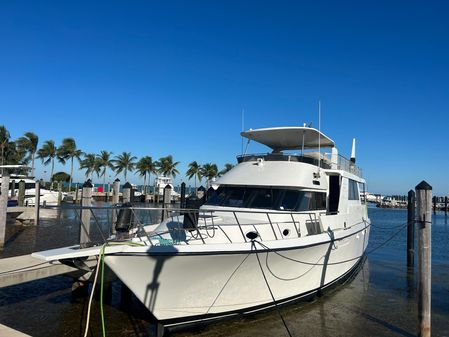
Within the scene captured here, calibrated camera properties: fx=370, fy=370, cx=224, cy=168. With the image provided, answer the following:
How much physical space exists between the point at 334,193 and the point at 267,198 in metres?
2.59

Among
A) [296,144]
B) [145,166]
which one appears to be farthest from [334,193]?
[145,166]

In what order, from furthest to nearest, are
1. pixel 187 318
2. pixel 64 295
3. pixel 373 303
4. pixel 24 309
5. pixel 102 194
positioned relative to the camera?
1. pixel 102 194
2. pixel 373 303
3. pixel 64 295
4. pixel 24 309
5. pixel 187 318

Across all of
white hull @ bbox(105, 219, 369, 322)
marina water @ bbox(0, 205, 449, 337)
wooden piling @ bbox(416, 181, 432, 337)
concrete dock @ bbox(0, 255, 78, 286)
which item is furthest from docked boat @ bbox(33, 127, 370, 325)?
wooden piling @ bbox(416, 181, 432, 337)

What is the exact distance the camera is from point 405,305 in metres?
9.67

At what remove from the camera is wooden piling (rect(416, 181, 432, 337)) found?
714 cm

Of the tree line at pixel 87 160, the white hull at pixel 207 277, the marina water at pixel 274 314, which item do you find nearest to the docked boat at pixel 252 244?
the white hull at pixel 207 277

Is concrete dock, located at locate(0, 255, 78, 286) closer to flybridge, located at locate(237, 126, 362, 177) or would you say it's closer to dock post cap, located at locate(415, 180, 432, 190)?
flybridge, located at locate(237, 126, 362, 177)

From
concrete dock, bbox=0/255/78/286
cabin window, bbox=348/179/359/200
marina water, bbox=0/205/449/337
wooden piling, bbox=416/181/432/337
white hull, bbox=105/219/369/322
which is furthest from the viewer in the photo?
cabin window, bbox=348/179/359/200

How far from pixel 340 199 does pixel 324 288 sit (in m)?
2.57

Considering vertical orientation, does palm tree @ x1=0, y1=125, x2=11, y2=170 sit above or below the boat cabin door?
above

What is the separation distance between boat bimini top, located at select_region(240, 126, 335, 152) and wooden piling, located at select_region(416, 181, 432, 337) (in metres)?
3.92

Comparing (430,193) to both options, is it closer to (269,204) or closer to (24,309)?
(269,204)

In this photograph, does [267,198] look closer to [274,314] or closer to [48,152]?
[274,314]

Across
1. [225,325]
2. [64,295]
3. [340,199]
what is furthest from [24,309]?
[340,199]
